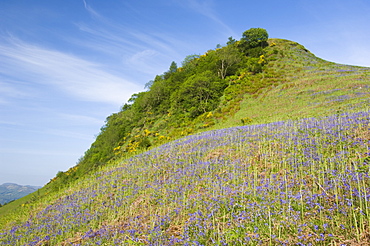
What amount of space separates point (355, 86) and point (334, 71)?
1077 centimetres

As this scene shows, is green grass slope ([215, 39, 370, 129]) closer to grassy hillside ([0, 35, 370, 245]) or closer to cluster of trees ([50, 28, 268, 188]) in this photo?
cluster of trees ([50, 28, 268, 188])

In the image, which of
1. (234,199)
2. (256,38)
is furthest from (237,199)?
(256,38)

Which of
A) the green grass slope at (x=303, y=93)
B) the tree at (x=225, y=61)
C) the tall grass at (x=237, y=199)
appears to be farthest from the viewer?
the tree at (x=225, y=61)

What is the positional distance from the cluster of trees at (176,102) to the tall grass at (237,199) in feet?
75.7

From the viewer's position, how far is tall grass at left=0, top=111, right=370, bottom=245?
4426 mm

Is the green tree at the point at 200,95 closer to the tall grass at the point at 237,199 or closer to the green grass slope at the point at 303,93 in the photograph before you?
the green grass slope at the point at 303,93

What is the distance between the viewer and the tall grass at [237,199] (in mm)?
4426

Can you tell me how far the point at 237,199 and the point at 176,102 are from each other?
3481cm

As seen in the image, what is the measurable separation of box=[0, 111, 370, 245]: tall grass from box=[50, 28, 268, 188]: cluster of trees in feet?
75.7

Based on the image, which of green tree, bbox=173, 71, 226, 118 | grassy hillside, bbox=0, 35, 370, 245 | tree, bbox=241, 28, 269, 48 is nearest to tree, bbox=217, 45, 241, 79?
green tree, bbox=173, 71, 226, 118

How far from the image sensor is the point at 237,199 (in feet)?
19.9

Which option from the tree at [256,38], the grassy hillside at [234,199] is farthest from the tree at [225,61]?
the grassy hillside at [234,199]

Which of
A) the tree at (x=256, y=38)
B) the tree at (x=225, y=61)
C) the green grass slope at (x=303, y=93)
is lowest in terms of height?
the green grass slope at (x=303, y=93)

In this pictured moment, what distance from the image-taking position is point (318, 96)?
2652 cm
